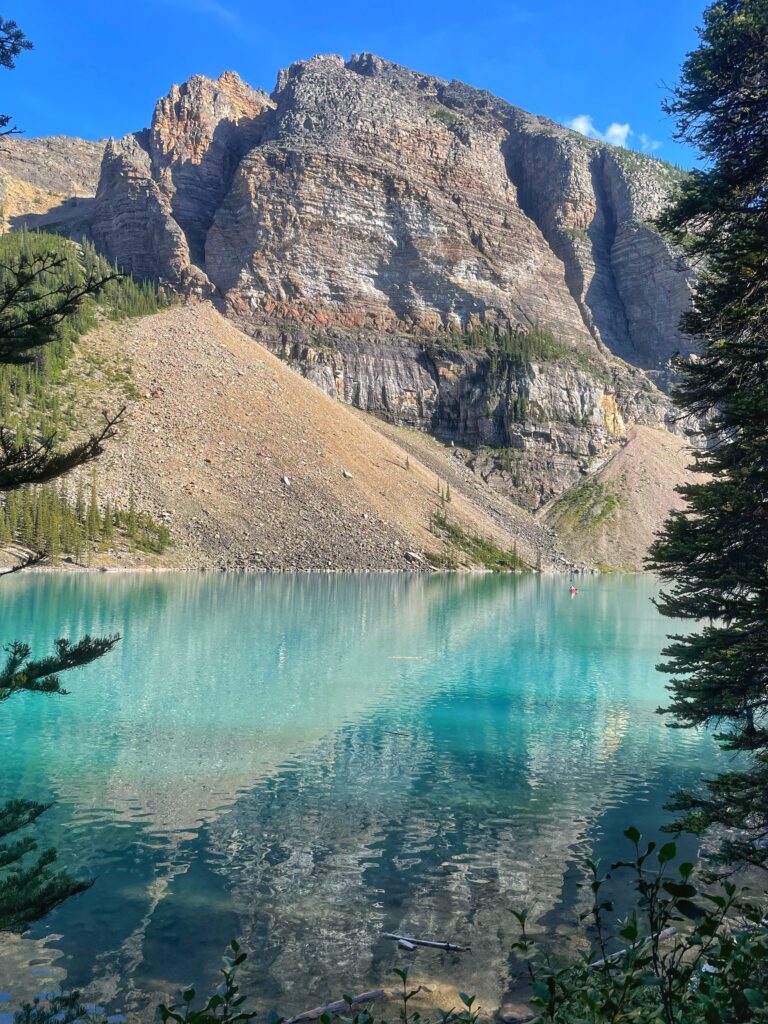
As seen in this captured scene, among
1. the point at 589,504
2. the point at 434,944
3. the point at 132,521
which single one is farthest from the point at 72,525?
the point at 589,504

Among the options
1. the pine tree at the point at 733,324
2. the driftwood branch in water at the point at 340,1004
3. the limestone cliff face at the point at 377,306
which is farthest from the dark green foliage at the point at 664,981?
the limestone cliff face at the point at 377,306

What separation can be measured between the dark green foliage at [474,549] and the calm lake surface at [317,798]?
77.0 metres

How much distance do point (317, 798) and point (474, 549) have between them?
10889 cm

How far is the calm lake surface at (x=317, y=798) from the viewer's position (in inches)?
454

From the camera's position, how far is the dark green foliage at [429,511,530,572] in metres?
123

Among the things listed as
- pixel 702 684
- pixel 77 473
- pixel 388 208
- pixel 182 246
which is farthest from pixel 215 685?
pixel 388 208

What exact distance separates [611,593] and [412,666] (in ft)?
220

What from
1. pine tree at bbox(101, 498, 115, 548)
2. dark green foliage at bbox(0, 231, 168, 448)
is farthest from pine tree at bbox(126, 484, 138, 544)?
dark green foliage at bbox(0, 231, 168, 448)

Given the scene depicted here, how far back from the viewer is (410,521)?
120 meters

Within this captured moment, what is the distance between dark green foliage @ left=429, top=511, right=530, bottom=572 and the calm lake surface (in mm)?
77017

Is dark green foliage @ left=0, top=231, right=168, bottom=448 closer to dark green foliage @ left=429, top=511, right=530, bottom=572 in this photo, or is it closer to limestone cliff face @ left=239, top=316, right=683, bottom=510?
limestone cliff face @ left=239, top=316, right=683, bottom=510

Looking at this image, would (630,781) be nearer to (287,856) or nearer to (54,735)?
(287,856)

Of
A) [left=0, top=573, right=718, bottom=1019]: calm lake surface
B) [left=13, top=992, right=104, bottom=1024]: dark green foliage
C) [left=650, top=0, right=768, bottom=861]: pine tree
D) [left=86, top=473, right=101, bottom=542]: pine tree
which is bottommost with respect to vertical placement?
[left=0, top=573, right=718, bottom=1019]: calm lake surface

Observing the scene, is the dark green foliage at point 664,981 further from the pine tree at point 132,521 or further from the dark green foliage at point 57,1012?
the pine tree at point 132,521
